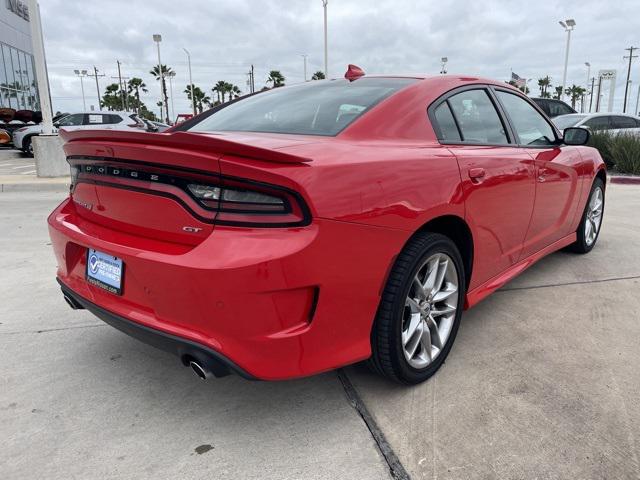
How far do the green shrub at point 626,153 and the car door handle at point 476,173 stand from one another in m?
10.2

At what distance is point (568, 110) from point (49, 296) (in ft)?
50.4

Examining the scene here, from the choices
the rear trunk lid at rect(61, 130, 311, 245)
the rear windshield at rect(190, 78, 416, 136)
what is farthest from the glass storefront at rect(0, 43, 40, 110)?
the rear trunk lid at rect(61, 130, 311, 245)

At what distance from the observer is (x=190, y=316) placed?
6.07ft

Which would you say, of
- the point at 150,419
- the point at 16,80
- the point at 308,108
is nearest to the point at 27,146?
the point at 16,80

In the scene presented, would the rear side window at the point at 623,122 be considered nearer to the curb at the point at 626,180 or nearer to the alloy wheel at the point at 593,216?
the curb at the point at 626,180

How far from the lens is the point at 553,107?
49.1 ft

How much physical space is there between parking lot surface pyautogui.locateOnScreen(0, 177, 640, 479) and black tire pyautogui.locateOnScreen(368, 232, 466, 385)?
169mm

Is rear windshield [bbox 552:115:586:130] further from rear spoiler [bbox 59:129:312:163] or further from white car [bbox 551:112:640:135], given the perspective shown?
rear spoiler [bbox 59:129:312:163]

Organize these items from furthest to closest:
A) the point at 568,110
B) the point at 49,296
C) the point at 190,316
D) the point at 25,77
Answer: the point at 25,77 < the point at 568,110 < the point at 49,296 < the point at 190,316

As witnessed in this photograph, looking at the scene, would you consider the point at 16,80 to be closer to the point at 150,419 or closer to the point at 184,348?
the point at 150,419

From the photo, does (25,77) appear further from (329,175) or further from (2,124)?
(329,175)

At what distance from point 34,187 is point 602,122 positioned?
44.7ft

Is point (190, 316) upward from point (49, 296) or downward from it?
upward

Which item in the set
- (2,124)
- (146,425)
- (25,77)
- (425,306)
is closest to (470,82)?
(425,306)
